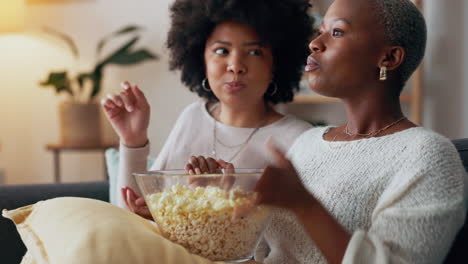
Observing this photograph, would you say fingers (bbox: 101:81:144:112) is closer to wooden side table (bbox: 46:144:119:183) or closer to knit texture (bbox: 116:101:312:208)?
knit texture (bbox: 116:101:312:208)

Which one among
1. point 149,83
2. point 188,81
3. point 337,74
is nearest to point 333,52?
point 337,74

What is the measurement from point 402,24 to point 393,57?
58mm

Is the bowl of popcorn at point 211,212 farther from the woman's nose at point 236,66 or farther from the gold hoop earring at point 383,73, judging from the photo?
the woman's nose at point 236,66

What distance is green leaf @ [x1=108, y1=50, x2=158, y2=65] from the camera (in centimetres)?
359

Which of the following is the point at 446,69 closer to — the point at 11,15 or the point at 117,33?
the point at 117,33

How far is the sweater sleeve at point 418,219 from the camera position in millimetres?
924

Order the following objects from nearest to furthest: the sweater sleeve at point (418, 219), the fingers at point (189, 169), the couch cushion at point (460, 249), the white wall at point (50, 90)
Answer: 1. the sweater sleeve at point (418, 219)
2. the couch cushion at point (460, 249)
3. the fingers at point (189, 169)
4. the white wall at point (50, 90)

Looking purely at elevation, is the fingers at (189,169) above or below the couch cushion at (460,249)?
above

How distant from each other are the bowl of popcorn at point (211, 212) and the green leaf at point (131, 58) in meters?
2.60

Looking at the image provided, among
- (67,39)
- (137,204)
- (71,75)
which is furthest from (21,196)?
(71,75)

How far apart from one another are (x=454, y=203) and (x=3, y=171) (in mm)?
3528

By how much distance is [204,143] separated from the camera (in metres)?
1.60

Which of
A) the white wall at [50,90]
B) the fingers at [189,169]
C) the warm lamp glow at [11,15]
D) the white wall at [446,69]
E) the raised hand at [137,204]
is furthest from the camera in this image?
the white wall at [50,90]

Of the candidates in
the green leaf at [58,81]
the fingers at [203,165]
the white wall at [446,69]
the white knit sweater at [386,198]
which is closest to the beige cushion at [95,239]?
the fingers at [203,165]
